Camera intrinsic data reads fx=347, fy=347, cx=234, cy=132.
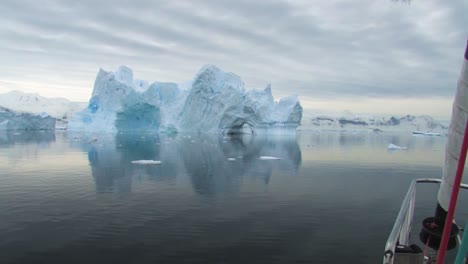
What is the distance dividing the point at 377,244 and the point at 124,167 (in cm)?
1420

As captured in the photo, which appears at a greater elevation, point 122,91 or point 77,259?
point 122,91

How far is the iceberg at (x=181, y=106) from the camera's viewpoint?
160ft

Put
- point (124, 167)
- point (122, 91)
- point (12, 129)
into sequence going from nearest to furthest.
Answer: point (124, 167), point (122, 91), point (12, 129)

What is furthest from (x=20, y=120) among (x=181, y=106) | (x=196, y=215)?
(x=196, y=215)

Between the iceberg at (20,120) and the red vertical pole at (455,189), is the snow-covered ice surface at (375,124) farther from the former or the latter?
the red vertical pole at (455,189)

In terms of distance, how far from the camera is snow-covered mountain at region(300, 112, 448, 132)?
162 m

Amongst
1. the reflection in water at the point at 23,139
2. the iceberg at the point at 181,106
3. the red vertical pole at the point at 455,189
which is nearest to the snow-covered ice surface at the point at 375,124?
the iceberg at the point at 181,106

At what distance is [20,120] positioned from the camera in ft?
191

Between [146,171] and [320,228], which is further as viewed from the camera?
[146,171]

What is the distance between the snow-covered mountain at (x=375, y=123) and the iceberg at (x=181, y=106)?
341ft

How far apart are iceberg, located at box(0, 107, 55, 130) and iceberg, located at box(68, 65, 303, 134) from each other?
7.10m

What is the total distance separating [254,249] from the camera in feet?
23.7

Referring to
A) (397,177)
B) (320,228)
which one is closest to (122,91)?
(397,177)

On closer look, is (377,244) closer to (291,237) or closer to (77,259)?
(291,237)
